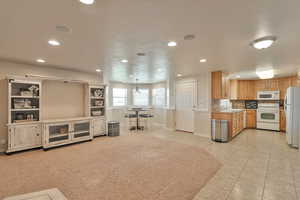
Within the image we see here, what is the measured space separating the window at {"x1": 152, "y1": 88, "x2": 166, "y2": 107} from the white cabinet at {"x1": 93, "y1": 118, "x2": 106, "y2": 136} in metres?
3.71

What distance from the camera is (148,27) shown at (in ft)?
6.86

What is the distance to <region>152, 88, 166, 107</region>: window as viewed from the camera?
27.1 ft

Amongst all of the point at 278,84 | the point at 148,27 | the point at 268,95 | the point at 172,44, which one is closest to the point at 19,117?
the point at 148,27

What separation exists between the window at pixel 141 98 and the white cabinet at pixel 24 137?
5.37 m

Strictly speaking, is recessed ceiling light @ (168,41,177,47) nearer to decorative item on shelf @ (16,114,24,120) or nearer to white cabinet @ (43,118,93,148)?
white cabinet @ (43,118,93,148)

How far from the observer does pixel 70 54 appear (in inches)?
134

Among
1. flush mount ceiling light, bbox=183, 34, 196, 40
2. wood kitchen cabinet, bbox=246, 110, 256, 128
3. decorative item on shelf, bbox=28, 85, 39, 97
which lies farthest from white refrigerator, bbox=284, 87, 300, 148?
decorative item on shelf, bbox=28, 85, 39, 97

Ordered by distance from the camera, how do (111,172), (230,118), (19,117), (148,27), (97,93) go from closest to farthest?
1. (148,27)
2. (111,172)
3. (19,117)
4. (230,118)
5. (97,93)

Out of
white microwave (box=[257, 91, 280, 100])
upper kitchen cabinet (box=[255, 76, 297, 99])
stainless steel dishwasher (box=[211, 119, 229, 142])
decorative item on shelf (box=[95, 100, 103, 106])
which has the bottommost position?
stainless steel dishwasher (box=[211, 119, 229, 142])

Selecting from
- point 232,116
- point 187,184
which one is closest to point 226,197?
point 187,184

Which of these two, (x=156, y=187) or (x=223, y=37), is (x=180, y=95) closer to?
(x=223, y=37)

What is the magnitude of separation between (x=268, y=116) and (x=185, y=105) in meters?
3.80

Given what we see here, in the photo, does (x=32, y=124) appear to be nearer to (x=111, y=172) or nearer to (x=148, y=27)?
(x=111, y=172)

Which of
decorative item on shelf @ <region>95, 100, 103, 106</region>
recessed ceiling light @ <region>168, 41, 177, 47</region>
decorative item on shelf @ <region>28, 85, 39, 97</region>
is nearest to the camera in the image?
recessed ceiling light @ <region>168, 41, 177, 47</region>
